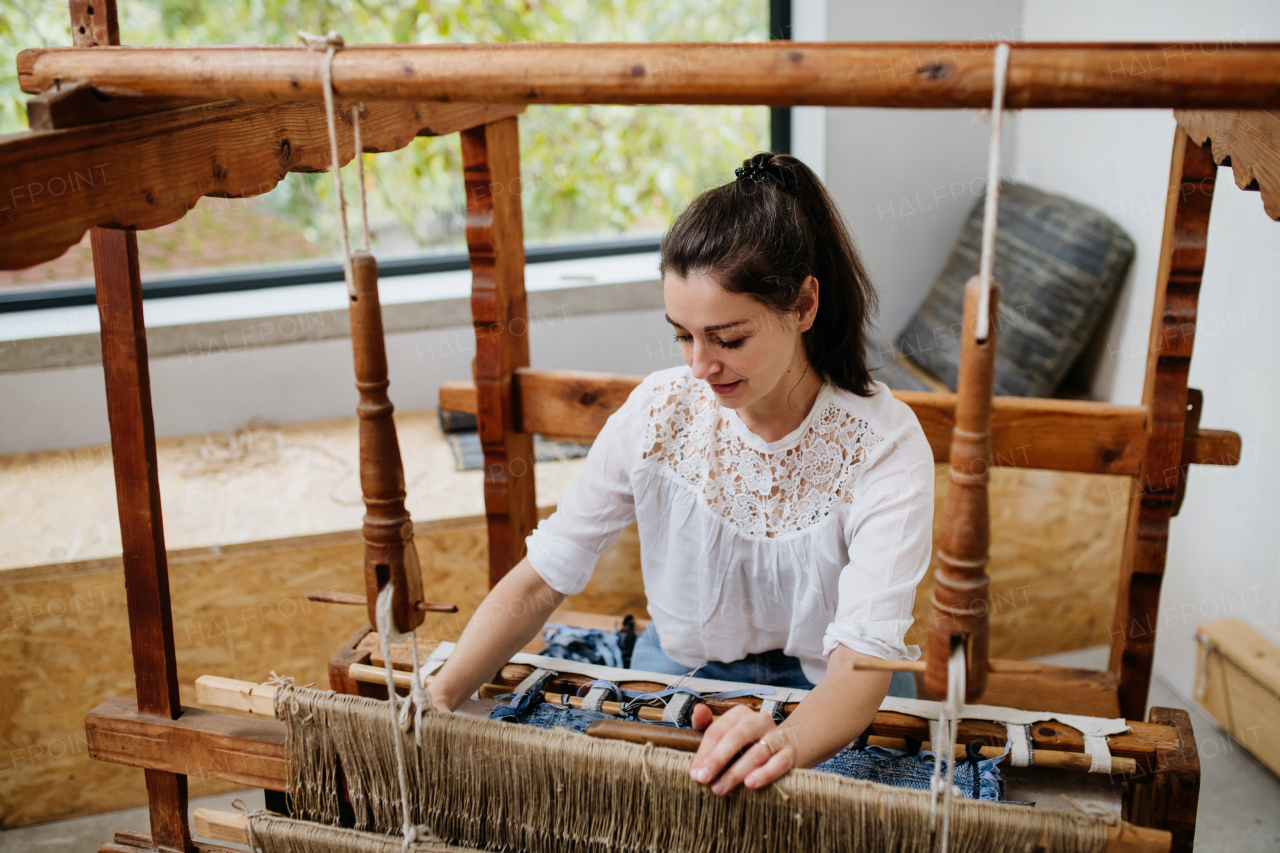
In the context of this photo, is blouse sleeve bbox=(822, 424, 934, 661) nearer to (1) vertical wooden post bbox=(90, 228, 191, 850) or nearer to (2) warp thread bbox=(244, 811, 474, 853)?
(2) warp thread bbox=(244, 811, 474, 853)

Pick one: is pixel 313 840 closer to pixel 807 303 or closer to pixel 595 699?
pixel 595 699

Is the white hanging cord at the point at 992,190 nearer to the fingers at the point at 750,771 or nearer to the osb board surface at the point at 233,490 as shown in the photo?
the fingers at the point at 750,771

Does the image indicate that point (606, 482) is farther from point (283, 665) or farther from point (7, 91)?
point (7, 91)

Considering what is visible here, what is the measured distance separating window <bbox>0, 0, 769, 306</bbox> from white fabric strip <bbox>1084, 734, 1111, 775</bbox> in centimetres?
216

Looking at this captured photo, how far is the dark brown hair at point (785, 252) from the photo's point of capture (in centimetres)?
119

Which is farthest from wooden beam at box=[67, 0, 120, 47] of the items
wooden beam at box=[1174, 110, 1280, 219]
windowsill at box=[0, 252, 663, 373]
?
windowsill at box=[0, 252, 663, 373]

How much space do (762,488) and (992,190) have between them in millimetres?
753

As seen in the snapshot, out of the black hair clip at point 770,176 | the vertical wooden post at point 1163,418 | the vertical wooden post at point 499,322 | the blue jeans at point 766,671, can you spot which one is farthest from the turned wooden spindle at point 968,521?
the vertical wooden post at point 499,322

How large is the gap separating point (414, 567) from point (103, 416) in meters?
2.17

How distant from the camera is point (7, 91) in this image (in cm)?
270

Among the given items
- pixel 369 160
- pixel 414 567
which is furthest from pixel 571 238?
pixel 414 567

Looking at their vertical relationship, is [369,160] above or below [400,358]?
above

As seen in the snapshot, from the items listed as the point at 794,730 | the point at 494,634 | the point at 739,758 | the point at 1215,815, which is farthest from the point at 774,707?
the point at 1215,815

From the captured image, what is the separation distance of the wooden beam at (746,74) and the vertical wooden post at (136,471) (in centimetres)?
27
